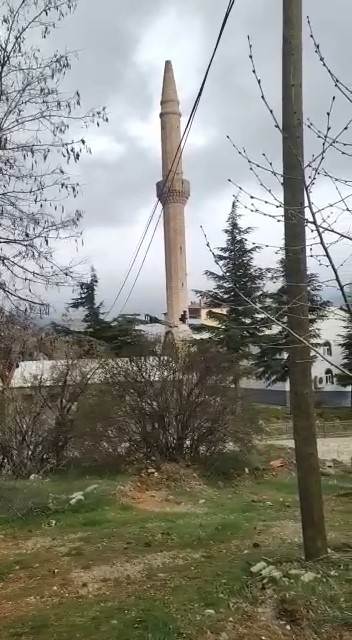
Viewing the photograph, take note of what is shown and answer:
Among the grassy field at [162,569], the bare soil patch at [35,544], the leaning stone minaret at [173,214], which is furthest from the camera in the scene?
the leaning stone minaret at [173,214]

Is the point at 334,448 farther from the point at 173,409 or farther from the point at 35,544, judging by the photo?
the point at 35,544

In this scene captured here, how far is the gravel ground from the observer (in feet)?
66.0

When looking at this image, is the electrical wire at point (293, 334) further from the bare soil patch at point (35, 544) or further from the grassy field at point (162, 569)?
the bare soil patch at point (35, 544)

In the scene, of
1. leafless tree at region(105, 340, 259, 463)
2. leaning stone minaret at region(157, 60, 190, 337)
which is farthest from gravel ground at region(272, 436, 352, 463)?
leaning stone minaret at region(157, 60, 190, 337)

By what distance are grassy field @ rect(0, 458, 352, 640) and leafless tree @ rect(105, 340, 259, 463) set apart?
250cm

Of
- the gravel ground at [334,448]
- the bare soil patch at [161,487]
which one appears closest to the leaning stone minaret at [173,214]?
the gravel ground at [334,448]

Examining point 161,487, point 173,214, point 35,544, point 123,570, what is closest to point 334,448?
point 161,487

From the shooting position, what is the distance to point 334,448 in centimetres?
2162

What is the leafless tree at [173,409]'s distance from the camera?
13.4 metres

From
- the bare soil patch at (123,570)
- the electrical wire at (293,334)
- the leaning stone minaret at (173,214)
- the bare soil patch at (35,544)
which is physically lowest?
the bare soil patch at (35,544)

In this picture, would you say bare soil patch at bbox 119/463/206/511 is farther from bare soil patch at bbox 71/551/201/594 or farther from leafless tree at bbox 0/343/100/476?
bare soil patch at bbox 71/551/201/594

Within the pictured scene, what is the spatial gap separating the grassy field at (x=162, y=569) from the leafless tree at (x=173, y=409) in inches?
98.2

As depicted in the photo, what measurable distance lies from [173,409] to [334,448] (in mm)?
10062

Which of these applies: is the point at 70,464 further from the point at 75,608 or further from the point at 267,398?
the point at 267,398
